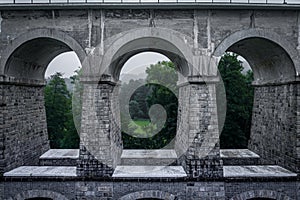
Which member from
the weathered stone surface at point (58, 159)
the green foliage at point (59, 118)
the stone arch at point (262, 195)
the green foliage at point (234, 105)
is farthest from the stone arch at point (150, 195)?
the green foliage at point (59, 118)

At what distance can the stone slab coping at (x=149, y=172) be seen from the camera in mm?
9461

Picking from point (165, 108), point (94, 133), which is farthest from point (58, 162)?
point (165, 108)

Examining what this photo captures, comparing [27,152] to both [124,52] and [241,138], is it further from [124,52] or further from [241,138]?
[241,138]

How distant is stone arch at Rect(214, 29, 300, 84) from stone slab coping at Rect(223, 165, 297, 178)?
3392mm

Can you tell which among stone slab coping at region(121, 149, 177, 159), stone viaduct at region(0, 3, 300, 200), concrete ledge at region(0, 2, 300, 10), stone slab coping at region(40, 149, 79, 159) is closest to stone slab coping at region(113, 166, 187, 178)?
stone viaduct at region(0, 3, 300, 200)

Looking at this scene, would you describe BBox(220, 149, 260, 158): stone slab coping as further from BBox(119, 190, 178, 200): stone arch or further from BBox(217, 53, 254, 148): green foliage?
BBox(217, 53, 254, 148): green foliage

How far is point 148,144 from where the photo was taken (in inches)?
898

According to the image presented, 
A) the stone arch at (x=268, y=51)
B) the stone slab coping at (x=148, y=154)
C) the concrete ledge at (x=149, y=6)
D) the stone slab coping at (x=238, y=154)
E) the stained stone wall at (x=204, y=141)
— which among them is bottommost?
the stone slab coping at (x=238, y=154)

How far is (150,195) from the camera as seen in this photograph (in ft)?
31.0

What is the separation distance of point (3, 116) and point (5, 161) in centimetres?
161

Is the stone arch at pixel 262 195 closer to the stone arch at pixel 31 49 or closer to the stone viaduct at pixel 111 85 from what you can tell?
the stone viaduct at pixel 111 85

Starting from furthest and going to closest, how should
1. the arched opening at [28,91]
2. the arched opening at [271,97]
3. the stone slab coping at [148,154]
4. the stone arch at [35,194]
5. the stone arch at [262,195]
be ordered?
the stone slab coping at [148,154], the arched opening at [271,97], the arched opening at [28,91], the stone arch at [35,194], the stone arch at [262,195]

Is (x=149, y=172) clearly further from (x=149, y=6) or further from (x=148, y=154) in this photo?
(x=149, y=6)

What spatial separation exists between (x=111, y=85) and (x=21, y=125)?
400cm
